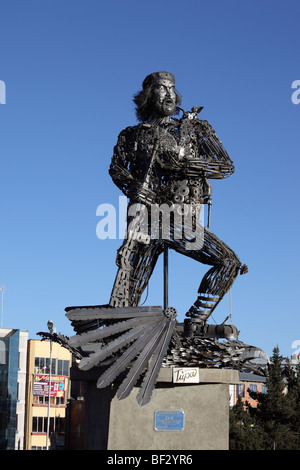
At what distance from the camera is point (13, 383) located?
56906 millimetres

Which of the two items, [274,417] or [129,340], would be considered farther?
[274,417]

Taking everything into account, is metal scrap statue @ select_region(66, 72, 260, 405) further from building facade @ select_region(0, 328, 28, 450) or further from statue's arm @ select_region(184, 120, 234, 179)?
building facade @ select_region(0, 328, 28, 450)

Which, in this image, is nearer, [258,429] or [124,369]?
Answer: [124,369]

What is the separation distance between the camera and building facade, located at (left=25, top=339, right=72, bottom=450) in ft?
189

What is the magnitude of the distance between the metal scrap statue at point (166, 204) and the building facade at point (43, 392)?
43.5 meters

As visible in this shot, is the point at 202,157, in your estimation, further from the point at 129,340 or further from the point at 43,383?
the point at 43,383

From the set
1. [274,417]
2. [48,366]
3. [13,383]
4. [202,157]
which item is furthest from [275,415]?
[202,157]

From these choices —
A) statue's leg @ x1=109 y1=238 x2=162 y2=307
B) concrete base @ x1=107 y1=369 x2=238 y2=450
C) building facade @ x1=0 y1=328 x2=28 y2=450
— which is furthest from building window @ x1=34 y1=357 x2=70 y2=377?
concrete base @ x1=107 y1=369 x2=238 y2=450

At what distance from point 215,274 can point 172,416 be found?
110 inches

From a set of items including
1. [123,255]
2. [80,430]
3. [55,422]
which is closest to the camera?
[123,255]
